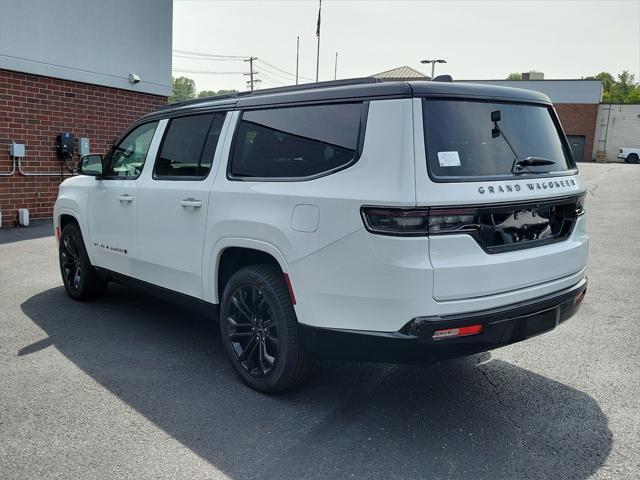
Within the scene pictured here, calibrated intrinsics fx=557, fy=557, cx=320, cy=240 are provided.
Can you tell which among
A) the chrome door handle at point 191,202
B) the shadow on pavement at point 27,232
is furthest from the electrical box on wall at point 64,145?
the chrome door handle at point 191,202

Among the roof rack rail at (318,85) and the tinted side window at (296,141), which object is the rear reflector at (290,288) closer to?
the tinted side window at (296,141)

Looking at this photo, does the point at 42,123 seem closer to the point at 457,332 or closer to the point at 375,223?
the point at 375,223

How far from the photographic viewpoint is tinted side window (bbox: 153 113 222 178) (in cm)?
424

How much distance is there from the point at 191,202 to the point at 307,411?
1711 mm

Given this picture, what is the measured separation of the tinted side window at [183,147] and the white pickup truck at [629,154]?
5850 cm

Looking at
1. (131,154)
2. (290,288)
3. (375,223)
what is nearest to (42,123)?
(131,154)

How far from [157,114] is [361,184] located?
2.69 meters

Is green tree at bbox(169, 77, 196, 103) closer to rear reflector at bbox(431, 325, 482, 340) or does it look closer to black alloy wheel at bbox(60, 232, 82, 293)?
black alloy wheel at bbox(60, 232, 82, 293)

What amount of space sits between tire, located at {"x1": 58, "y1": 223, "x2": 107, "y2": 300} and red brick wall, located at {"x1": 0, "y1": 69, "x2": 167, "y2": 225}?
19.6 feet

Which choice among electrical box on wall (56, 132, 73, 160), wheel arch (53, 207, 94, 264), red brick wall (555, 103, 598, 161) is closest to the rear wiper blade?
wheel arch (53, 207, 94, 264)

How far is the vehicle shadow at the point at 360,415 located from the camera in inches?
114

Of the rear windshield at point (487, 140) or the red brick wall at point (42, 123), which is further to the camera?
the red brick wall at point (42, 123)

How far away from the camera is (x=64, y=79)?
11.7 m

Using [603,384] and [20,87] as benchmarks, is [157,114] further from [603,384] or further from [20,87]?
[20,87]
